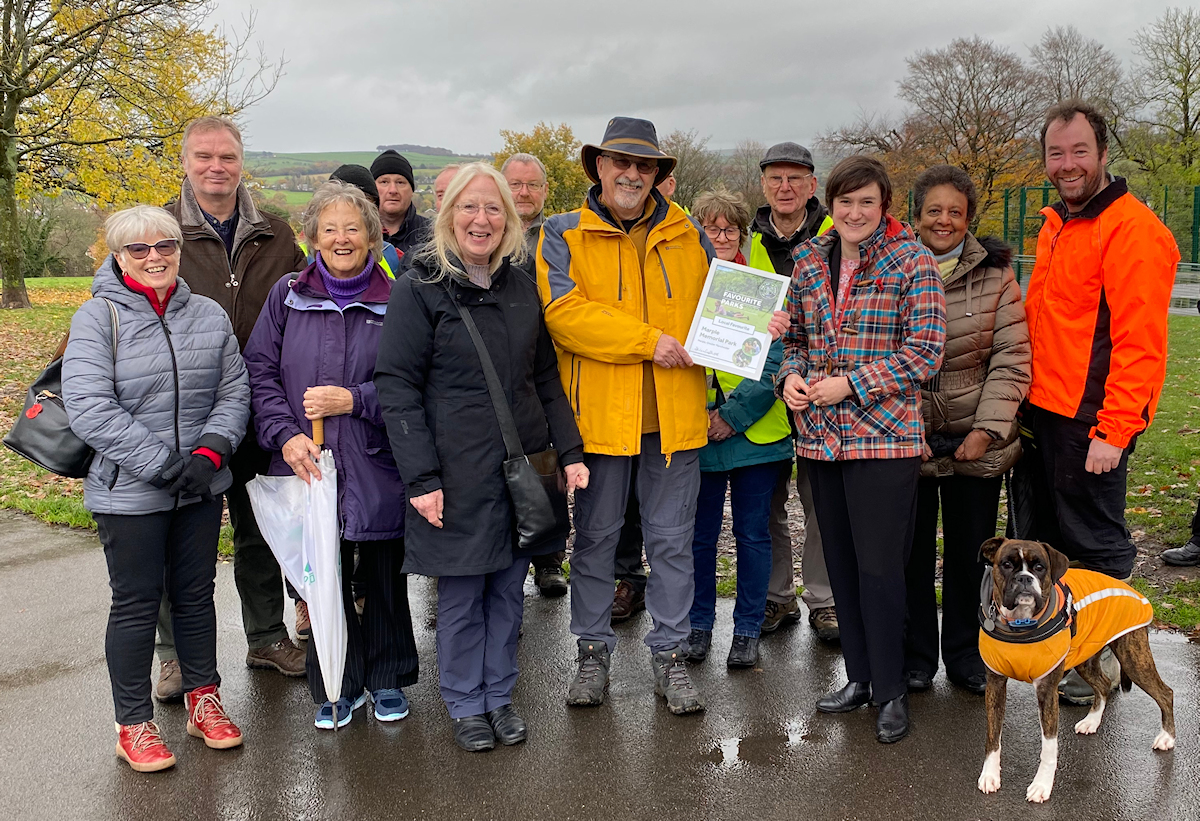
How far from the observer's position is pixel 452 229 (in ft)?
12.9

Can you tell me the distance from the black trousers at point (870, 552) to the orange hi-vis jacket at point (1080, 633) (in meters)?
0.45

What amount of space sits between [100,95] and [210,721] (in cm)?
1965

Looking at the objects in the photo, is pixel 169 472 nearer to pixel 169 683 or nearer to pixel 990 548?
pixel 169 683

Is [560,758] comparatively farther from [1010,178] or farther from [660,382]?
[1010,178]

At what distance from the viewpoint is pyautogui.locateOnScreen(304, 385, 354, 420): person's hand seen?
3.87 m

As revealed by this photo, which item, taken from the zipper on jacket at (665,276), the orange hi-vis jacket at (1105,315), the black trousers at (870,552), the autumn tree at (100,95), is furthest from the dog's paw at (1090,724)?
the autumn tree at (100,95)

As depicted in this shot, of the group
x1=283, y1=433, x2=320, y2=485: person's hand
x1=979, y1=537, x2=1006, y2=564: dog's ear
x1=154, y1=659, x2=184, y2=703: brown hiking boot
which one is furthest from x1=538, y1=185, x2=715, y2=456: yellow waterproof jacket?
x1=154, y1=659, x2=184, y2=703: brown hiking boot

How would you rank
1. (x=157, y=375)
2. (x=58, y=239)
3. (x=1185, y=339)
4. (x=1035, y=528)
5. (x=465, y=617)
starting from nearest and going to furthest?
(x=157, y=375), (x=465, y=617), (x=1035, y=528), (x=1185, y=339), (x=58, y=239)

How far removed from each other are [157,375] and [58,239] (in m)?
42.3

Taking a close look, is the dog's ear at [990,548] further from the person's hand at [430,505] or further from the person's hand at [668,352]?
the person's hand at [430,505]

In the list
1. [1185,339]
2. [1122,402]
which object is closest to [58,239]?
[1185,339]

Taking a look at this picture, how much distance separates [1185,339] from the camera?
607 inches

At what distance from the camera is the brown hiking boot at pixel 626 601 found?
534 cm

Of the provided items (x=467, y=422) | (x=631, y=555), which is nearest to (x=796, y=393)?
(x=467, y=422)
